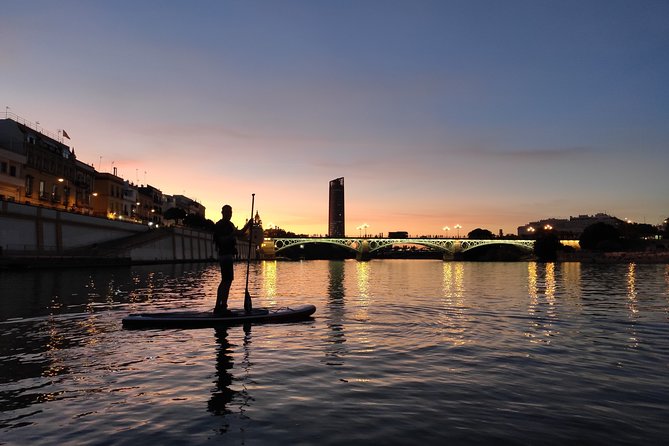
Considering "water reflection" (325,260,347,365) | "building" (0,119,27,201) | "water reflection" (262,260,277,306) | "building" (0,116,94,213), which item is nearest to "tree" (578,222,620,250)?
"water reflection" (262,260,277,306)

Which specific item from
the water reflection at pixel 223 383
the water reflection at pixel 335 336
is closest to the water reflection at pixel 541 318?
the water reflection at pixel 335 336

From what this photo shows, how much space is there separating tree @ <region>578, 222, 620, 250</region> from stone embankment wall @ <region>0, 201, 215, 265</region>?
153925 mm

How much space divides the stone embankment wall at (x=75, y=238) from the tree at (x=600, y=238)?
6060 inches

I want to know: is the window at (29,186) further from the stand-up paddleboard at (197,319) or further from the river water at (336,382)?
the stand-up paddleboard at (197,319)

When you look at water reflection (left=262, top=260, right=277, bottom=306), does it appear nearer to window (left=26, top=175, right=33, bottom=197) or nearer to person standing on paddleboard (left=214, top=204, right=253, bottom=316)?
person standing on paddleboard (left=214, top=204, right=253, bottom=316)

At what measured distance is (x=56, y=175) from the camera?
318 feet

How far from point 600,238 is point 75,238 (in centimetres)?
18291

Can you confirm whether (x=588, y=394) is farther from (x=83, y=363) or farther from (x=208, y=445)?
(x=83, y=363)

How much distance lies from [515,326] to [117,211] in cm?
12385

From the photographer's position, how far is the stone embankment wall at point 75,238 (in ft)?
231

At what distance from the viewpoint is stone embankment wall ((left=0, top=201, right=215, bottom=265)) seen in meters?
70.4

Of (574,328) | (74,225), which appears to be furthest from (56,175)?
(574,328)

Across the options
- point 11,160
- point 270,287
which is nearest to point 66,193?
point 11,160

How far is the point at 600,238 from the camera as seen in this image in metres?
190
